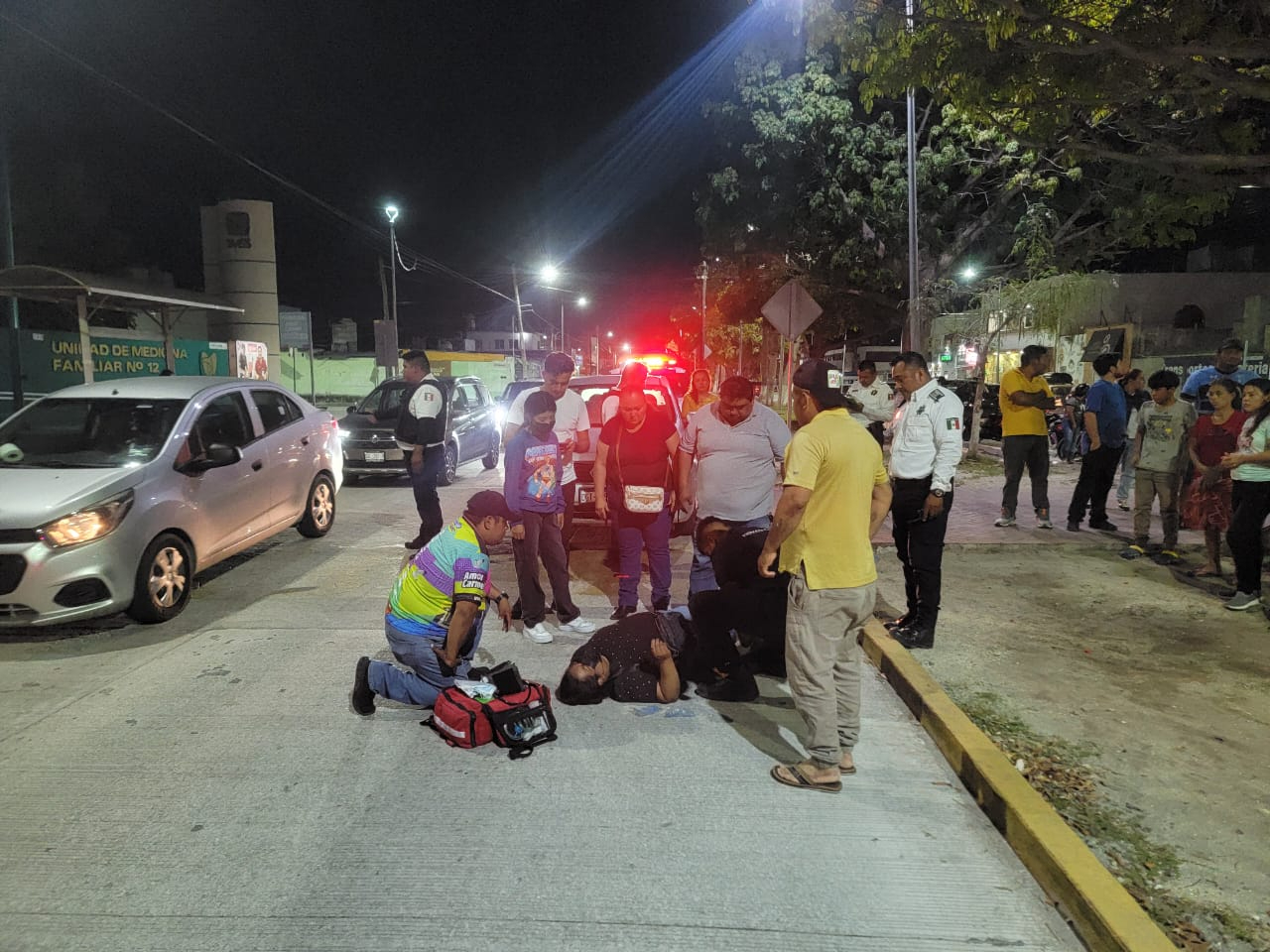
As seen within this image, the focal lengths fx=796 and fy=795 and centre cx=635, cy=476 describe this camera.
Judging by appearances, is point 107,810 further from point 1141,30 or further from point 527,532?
point 1141,30

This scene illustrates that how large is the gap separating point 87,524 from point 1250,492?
813 cm

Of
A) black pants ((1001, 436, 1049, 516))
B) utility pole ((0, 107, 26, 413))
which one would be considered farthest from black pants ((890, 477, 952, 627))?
utility pole ((0, 107, 26, 413))

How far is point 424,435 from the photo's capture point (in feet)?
23.7

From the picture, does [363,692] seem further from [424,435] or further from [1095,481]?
[1095,481]

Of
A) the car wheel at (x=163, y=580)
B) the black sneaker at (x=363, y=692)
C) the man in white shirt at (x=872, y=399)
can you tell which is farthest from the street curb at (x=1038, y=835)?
the man in white shirt at (x=872, y=399)

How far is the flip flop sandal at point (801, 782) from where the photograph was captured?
3580 mm

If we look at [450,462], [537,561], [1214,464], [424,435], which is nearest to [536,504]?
[537,561]

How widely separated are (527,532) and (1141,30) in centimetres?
617

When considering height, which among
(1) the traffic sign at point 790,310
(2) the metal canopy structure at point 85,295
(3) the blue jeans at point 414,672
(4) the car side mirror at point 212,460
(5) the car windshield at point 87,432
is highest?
(2) the metal canopy structure at point 85,295

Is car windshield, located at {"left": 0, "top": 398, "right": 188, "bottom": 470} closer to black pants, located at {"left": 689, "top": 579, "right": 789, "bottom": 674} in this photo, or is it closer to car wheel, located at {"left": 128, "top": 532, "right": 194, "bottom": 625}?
car wheel, located at {"left": 128, "top": 532, "right": 194, "bottom": 625}

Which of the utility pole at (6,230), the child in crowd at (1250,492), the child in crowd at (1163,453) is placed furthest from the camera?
the utility pole at (6,230)

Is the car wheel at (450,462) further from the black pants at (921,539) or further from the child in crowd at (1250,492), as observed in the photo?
the child in crowd at (1250,492)

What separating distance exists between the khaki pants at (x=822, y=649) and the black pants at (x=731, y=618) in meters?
0.83

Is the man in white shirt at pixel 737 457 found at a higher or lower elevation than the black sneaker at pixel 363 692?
higher
